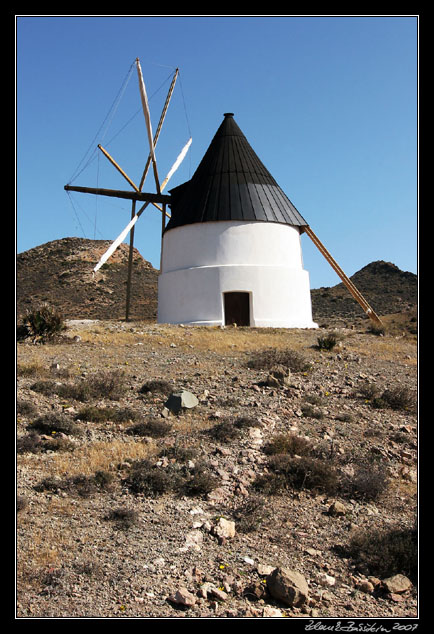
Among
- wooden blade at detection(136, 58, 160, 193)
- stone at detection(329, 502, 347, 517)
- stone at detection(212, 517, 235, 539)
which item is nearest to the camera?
stone at detection(212, 517, 235, 539)

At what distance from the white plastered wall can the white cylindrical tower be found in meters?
0.03

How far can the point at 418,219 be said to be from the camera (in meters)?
5.09

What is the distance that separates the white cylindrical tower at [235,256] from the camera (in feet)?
61.1

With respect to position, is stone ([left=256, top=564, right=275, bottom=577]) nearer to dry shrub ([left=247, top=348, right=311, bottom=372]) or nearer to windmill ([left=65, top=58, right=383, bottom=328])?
dry shrub ([left=247, top=348, right=311, bottom=372])

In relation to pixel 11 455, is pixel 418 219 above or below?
above

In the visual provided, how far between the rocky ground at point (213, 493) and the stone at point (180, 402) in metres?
0.04

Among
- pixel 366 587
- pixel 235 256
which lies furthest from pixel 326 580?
pixel 235 256

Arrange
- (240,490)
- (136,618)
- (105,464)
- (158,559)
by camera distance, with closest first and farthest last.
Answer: (136,618) → (158,559) → (240,490) → (105,464)

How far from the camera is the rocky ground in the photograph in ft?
14.9

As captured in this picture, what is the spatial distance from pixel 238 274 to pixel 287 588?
1453 cm

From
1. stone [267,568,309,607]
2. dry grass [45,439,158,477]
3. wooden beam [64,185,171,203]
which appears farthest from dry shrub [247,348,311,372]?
wooden beam [64,185,171,203]

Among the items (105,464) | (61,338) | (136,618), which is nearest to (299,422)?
(105,464)

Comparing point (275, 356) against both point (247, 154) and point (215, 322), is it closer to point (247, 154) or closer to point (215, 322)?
point (215, 322)

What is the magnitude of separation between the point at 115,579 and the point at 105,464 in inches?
85.5
